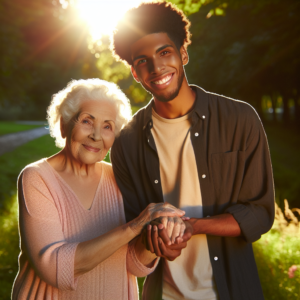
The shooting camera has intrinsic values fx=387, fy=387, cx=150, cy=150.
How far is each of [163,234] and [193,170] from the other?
548mm

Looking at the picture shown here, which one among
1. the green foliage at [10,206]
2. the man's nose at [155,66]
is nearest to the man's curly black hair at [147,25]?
the man's nose at [155,66]

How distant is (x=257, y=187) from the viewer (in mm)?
2561

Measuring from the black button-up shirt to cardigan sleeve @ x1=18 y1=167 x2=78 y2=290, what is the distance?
0.77 meters

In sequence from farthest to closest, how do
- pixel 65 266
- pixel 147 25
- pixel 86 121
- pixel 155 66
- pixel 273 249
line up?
pixel 273 249, pixel 147 25, pixel 155 66, pixel 86 121, pixel 65 266

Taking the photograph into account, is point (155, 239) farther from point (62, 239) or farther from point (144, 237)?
point (62, 239)

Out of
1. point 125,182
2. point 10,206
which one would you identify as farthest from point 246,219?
point 10,206

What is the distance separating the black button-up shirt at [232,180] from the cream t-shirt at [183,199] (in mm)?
52

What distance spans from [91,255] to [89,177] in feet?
2.11

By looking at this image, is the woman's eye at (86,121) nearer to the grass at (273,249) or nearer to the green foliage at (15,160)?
the grass at (273,249)

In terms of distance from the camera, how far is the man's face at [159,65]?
2.75 metres

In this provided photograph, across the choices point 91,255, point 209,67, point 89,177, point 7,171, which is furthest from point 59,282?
point 209,67

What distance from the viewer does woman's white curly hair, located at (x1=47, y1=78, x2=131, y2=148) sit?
2.62 meters

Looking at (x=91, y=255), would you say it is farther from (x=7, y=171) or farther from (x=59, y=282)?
(x=7, y=171)

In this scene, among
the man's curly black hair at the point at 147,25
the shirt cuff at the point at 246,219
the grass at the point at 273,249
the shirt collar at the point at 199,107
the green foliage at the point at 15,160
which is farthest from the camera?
the green foliage at the point at 15,160
